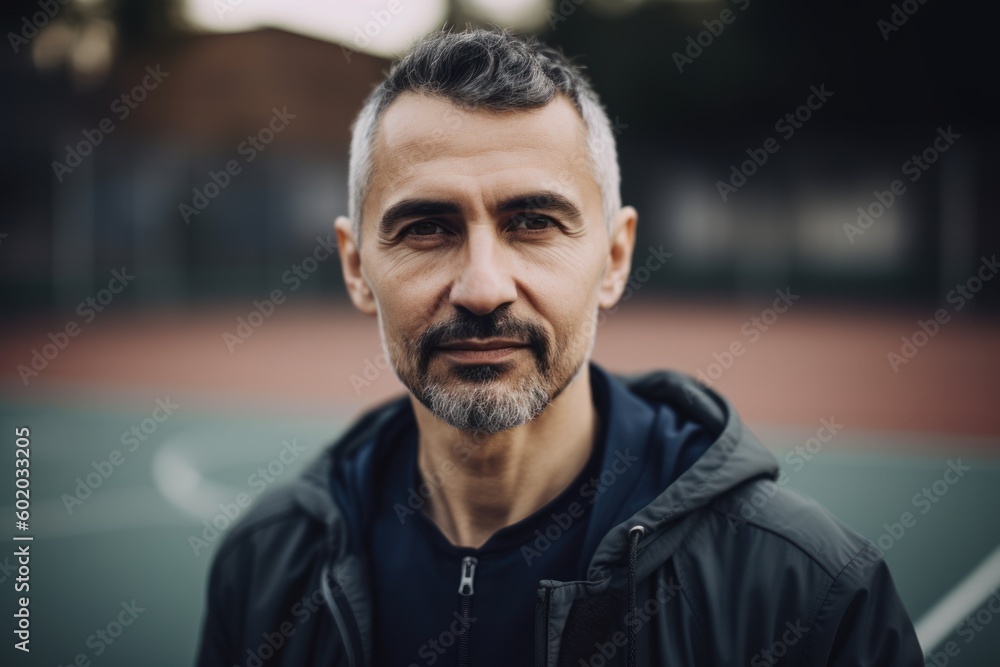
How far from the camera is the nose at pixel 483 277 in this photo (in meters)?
1.97

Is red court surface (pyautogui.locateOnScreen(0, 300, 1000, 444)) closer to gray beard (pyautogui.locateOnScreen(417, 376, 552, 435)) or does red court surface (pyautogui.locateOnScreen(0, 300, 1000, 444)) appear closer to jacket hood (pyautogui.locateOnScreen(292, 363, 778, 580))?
jacket hood (pyautogui.locateOnScreen(292, 363, 778, 580))

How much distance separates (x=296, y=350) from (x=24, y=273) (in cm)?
749

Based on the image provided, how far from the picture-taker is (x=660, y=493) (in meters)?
2.04

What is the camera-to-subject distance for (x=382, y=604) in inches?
87.3

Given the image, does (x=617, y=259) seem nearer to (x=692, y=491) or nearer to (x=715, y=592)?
(x=692, y=491)

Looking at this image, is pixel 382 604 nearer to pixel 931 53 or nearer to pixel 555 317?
pixel 555 317

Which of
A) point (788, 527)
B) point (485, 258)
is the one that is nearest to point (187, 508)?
point (485, 258)

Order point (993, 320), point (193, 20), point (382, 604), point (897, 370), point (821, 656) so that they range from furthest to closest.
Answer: point (193, 20), point (993, 320), point (897, 370), point (382, 604), point (821, 656)

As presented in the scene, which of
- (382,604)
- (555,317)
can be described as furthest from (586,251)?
(382,604)

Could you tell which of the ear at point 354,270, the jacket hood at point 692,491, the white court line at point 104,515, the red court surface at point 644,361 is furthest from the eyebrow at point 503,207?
the red court surface at point 644,361

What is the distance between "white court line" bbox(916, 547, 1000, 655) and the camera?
5273mm

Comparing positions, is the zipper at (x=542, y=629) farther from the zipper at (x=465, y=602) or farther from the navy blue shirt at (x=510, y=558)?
the zipper at (x=465, y=602)

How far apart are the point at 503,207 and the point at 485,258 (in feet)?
0.45

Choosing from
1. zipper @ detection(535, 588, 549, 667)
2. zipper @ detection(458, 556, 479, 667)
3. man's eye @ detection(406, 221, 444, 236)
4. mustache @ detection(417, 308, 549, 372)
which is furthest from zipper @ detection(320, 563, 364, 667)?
man's eye @ detection(406, 221, 444, 236)
